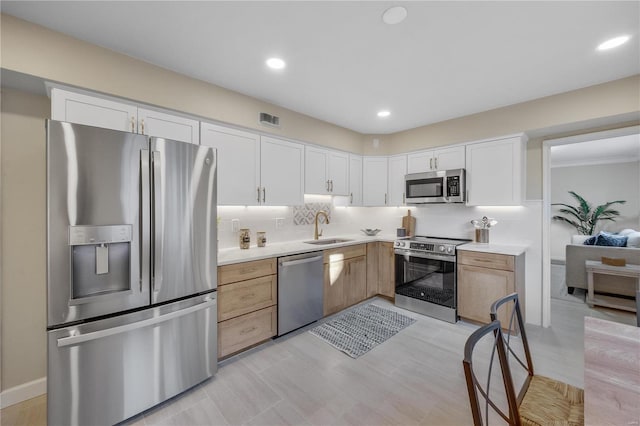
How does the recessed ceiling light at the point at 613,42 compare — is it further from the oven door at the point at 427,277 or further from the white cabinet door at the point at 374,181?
the white cabinet door at the point at 374,181

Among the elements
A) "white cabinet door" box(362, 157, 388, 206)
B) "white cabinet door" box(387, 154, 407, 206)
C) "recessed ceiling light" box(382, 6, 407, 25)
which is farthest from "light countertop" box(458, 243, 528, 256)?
"recessed ceiling light" box(382, 6, 407, 25)

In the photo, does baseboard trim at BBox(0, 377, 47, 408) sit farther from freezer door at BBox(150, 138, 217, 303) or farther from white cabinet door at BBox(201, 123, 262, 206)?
white cabinet door at BBox(201, 123, 262, 206)

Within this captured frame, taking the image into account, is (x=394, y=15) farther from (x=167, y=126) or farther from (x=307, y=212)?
(x=307, y=212)

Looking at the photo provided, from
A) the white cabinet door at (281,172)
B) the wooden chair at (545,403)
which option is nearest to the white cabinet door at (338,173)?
the white cabinet door at (281,172)

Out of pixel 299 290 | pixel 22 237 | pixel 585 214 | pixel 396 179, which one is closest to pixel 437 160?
pixel 396 179

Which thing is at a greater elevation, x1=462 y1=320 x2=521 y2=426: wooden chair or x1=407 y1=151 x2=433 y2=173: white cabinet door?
x1=407 y1=151 x2=433 y2=173: white cabinet door

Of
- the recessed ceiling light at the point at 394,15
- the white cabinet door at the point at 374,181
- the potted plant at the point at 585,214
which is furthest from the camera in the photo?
the potted plant at the point at 585,214

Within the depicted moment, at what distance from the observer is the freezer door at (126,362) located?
5.08ft

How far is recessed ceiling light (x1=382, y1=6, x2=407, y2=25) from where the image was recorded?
164cm

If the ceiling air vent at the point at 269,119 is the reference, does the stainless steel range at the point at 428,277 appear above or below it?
below

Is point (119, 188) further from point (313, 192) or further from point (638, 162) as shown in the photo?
point (638, 162)

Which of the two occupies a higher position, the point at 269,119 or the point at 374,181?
the point at 269,119

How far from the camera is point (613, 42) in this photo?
1976 millimetres

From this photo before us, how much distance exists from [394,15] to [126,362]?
2.82m
